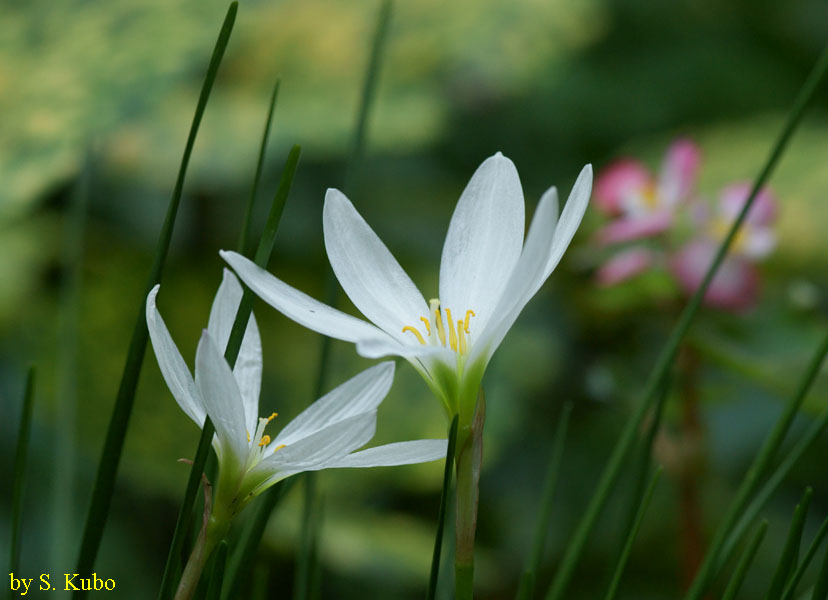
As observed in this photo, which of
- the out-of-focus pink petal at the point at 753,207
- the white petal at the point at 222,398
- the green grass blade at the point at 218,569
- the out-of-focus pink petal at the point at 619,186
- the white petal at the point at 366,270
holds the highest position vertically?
the out-of-focus pink petal at the point at 619,186

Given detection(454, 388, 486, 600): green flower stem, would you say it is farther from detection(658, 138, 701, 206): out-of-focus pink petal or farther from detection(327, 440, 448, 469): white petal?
detection(658, 138, 701, 206): out-of-focus pink petal

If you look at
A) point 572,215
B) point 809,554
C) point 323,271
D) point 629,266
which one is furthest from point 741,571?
point 323,271

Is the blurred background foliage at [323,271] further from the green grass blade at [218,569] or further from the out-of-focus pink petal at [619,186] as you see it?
the green grass blade at [218,569]

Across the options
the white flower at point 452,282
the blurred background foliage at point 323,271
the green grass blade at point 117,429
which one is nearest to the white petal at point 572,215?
the white flower at point 452,282

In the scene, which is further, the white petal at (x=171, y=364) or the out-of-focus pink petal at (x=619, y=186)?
the out-of-focus pink petal at (x=619, y=186)

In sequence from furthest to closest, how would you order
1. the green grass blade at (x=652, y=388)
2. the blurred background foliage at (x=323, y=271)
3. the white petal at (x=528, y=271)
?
the blurred background foliage at (x=323, y=271), the green grass blade at (x=652, y=388), the white petal at (x=528, y=271)

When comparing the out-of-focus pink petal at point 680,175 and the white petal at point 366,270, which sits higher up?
A: the out-of-focus pink petal at point 680,175

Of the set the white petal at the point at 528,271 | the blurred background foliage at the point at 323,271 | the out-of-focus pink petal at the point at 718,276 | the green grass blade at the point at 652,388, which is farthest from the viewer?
the blurred background foliage at the point at 323,271
